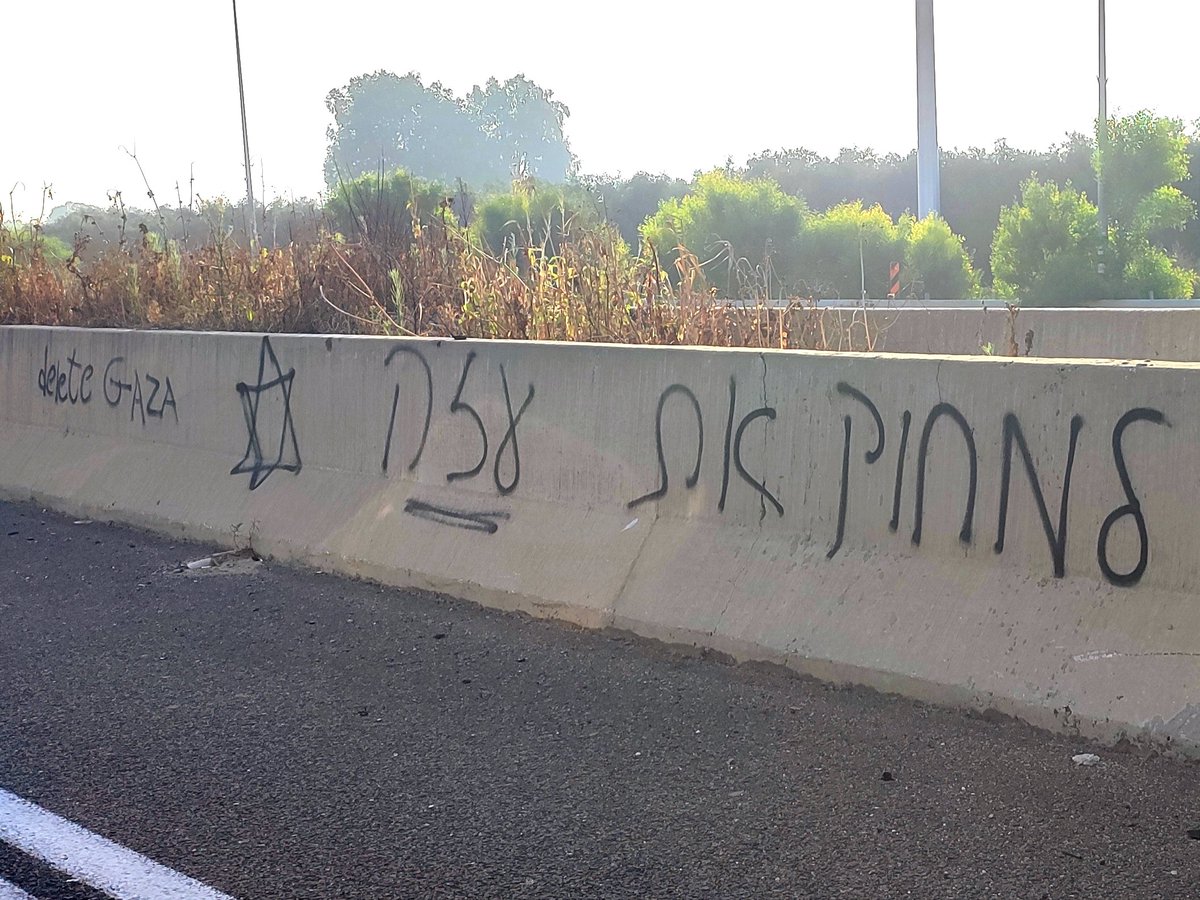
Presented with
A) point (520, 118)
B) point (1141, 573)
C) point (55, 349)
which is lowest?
point (1141, 573)

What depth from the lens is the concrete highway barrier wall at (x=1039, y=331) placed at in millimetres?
8125

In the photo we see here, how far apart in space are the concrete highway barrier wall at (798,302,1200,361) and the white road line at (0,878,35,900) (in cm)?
520

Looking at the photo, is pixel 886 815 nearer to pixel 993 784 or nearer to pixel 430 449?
pixel 993 784

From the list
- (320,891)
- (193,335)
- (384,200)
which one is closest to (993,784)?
(320,891)

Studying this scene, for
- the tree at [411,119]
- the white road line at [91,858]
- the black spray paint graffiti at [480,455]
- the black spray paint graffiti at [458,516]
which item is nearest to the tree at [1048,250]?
the black spray paint graffiti at [480,455]

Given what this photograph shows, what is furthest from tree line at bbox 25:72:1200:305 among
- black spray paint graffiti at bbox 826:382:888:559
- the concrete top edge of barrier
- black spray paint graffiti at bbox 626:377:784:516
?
black spray paint graffiti at bbox 826:382:888:559

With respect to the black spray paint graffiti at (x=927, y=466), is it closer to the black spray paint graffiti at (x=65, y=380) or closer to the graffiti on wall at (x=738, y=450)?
the graffiti on wall at (x=738, y=450)

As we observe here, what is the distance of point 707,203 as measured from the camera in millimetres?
32062

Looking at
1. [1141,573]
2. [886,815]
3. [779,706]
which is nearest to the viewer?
[886,815]

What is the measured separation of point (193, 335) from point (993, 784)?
577cm

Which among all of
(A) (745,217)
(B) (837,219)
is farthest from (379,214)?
A: (B) (837,219)

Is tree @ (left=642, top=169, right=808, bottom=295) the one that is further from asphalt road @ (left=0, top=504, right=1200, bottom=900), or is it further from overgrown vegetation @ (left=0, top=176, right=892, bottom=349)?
asphalt road @ (left=0, top=504, right=1200, bottom=900)

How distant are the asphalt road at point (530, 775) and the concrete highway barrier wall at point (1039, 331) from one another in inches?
132

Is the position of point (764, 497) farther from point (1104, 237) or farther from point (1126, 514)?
point (1104, 237)
